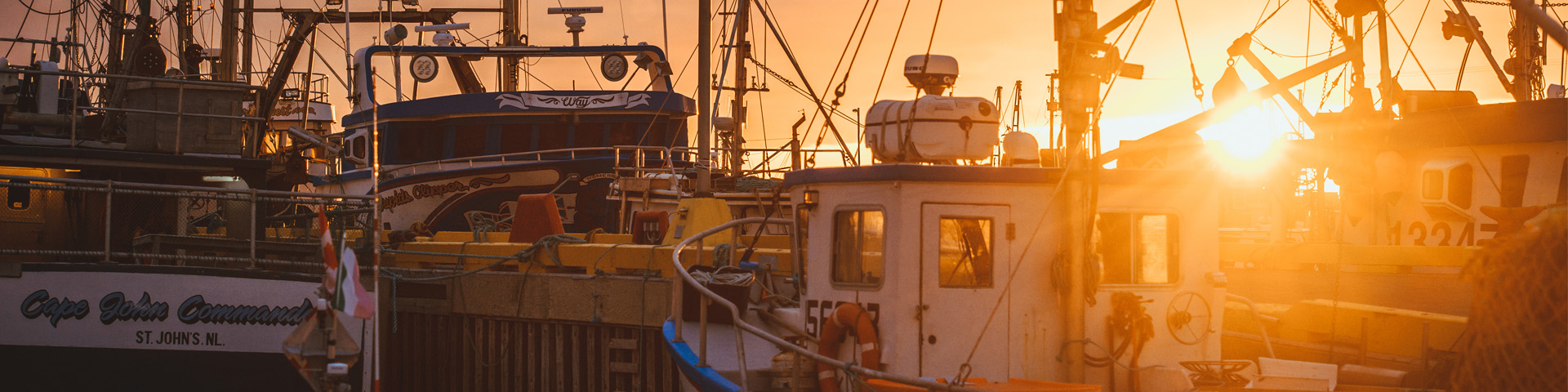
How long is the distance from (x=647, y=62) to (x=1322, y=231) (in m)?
14.7

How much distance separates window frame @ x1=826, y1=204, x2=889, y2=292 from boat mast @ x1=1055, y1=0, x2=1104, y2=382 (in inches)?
50.5

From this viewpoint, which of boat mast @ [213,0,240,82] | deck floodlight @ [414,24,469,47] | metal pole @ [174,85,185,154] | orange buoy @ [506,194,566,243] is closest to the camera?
metal pole @ [174,85,185,154]

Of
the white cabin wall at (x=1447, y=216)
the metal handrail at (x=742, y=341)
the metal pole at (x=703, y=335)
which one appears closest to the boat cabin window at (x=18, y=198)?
the metal handrail at (x=742, y=341)

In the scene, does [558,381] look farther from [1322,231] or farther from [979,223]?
[1322,231]

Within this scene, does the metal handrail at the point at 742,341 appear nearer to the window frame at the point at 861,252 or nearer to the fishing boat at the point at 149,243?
the window frame at the point at 861,252

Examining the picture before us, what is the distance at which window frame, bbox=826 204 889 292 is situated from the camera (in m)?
8.20

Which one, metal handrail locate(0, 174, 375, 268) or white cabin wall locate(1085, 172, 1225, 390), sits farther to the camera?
metal handrail locate(0, 174, 375, 268)

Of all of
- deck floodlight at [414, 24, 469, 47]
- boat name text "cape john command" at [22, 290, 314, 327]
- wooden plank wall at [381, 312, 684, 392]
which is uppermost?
deck floodlight at [414, 24, 469, 47]

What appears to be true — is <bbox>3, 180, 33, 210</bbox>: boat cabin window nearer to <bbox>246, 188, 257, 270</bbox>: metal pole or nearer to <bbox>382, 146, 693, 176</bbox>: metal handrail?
<bbox>246, 188, 257, 270</bbox>: metal pole

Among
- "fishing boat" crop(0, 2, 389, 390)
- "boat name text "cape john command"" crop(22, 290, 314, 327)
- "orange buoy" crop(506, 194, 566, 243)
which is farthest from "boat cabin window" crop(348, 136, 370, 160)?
"boat name text "cape john command"" crop(22, 290, 314, 327)

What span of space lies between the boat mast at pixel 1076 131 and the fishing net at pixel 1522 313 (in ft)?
8.55

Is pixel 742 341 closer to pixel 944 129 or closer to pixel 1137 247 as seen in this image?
pixel 944 129

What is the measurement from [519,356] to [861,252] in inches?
289

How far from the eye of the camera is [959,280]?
8.17 m
